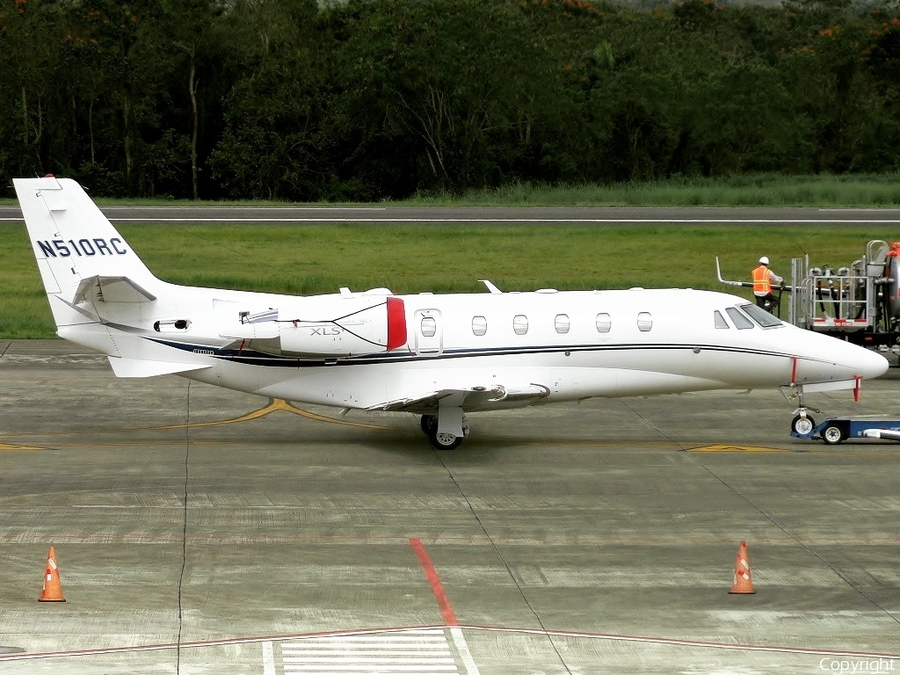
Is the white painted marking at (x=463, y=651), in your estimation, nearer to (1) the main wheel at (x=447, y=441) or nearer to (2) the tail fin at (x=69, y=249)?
Result: (1) the main wheel at (x=447, y=441)

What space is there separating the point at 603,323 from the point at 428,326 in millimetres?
3317

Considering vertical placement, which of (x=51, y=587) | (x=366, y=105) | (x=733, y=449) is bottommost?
(x=733, y=449)

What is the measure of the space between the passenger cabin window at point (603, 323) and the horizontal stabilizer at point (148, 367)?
745 cm

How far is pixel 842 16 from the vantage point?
11744cm

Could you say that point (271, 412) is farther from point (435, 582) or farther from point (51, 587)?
point (51, 587)

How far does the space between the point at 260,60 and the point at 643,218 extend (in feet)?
96.6

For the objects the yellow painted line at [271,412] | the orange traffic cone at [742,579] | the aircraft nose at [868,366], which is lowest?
the yellow painted line at [271,412]

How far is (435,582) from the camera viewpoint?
1567cm

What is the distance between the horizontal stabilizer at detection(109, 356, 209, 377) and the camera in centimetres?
2367

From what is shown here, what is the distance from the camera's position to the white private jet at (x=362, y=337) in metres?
23.4

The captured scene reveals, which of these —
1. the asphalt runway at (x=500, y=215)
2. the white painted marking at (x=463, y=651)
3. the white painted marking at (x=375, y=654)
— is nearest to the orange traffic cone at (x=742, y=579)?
the white painted marking at (x=463, y=651)

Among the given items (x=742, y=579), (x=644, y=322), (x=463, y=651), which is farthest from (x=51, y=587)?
(x=644, y=322)

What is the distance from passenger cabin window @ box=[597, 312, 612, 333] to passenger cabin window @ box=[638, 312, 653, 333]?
576mm

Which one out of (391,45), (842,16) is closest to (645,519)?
(391,45)
